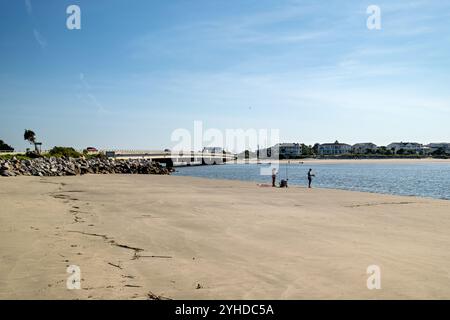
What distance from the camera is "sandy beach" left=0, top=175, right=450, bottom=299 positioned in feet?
21.1

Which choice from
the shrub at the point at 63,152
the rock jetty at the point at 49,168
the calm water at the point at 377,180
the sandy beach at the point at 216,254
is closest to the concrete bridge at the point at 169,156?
the shrub at the point at 63,152

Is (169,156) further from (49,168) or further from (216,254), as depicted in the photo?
(216,254)

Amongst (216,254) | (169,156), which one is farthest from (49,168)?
(169,156)

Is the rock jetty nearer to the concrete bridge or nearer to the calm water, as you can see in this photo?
the calm water

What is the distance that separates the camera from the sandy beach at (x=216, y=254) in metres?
6.44

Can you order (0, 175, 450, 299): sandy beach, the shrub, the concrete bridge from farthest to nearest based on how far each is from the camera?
the concrete bridge < the shrub < (0, 175, 450, 299): sandy beach

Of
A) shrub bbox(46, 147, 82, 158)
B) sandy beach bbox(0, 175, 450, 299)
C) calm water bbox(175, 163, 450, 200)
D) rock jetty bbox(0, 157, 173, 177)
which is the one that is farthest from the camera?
shrub bbox(46, 147, 82, 158)

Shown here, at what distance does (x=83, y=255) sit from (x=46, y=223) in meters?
4.30

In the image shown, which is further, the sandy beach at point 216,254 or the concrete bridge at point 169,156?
the concrete bridge at point 169,156

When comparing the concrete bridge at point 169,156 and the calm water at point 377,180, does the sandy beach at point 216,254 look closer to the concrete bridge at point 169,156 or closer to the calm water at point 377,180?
the calm water at point 377,180

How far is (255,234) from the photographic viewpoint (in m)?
11.4

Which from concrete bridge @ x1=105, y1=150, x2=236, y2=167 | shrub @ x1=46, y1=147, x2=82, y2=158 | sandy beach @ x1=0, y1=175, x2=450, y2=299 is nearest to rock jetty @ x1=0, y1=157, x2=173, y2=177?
shrub @ x1=46, y1=147, x2=82, y2=158

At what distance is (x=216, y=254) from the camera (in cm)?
888
